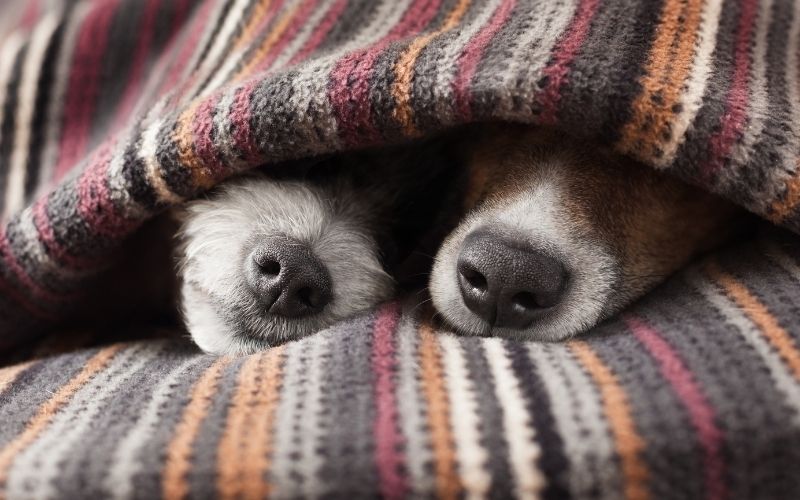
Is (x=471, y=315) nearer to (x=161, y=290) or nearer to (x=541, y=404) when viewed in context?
(x=541, y=404)

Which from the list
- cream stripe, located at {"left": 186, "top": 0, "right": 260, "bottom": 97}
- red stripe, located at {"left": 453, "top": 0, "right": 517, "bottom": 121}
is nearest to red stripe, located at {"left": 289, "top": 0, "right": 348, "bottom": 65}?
cream stripe, located at {"left": 186, "top": 0, "right": 260, "bottom": 97}

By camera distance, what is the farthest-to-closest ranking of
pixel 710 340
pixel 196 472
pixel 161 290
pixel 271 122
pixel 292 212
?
pixel 161 290
pixel 292 212
pixel 271 122
pixel 710 340
pixel 196 472

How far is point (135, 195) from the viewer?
2.52 feet

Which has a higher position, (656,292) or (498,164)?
(498,164)

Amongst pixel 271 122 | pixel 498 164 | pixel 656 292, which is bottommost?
pixel 656 292

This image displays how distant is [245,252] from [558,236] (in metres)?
0.33

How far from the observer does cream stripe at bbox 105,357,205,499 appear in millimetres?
497

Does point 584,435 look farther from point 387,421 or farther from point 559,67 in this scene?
point 559,67

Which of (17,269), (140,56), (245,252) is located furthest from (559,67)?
(140,56)

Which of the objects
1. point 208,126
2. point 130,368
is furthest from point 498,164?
point 130,368

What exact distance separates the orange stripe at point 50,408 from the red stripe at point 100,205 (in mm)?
130

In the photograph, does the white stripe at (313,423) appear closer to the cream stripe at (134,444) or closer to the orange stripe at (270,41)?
the cream stripe at (134,444)

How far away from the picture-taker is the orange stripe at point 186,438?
0.49 metres

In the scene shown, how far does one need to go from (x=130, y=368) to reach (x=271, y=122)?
28 cm
